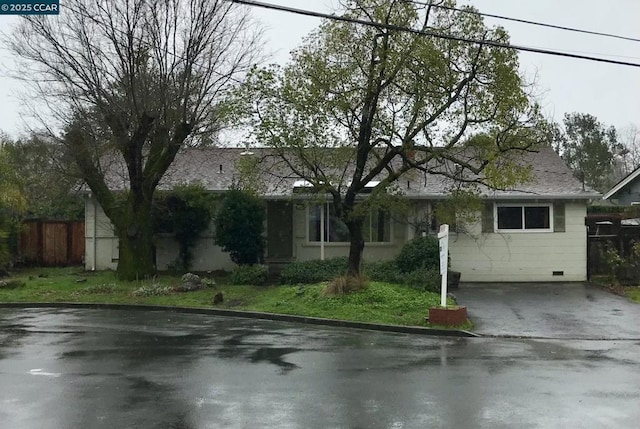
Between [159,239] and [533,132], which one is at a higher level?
[533,132]

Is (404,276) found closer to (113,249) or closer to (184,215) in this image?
(184,215)

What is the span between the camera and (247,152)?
1933 centimetres

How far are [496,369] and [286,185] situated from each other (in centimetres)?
1296

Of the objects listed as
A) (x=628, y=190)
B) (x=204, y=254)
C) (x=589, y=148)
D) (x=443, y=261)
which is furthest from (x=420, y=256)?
(x=589, y=148)

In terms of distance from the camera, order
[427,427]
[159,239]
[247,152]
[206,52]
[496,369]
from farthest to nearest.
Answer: [159,239]
[206,52]
[247,152]
[496,369]
[427,427]

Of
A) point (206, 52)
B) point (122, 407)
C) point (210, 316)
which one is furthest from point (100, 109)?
point (122, 407)

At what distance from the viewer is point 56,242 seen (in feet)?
87.3

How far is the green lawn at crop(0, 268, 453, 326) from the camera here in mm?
15484

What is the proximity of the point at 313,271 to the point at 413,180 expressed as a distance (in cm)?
395

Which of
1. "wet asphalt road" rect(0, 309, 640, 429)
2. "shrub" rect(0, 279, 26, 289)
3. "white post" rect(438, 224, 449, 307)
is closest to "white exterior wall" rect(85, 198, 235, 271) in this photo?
"shrub" rect(0, 279, 26, 289)

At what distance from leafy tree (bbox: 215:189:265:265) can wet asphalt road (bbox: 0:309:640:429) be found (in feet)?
25.3

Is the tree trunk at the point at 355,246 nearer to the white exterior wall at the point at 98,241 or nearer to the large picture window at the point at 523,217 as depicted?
the large picture window at the point at 523,217

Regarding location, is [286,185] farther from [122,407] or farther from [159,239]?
[122,407]

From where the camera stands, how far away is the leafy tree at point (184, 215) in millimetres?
22672
